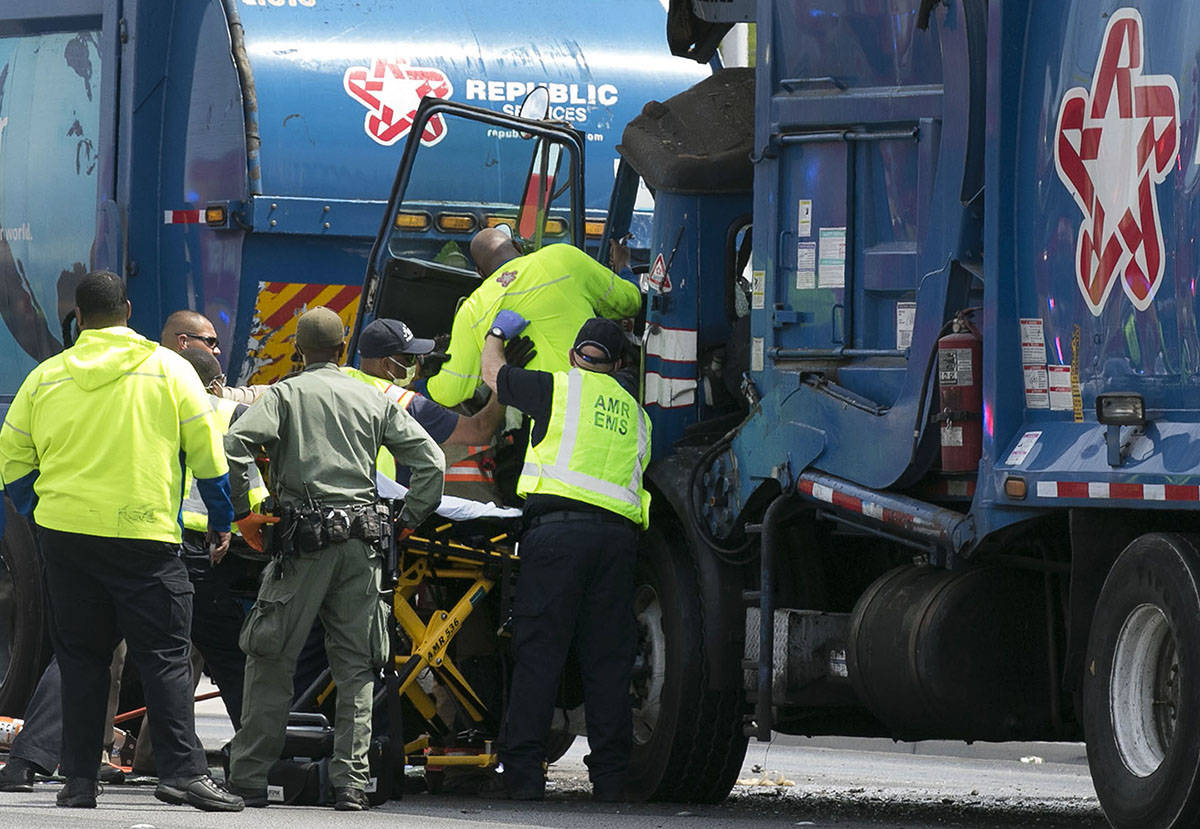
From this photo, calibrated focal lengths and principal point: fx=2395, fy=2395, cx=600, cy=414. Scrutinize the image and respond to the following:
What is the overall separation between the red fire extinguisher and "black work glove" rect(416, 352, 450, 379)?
291 cm

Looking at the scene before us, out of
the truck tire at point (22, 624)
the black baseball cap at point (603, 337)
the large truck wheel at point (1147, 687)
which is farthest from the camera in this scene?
the truck tire at point (22, 624)

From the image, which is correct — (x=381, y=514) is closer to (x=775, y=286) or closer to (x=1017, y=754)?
(x=775, y=286)

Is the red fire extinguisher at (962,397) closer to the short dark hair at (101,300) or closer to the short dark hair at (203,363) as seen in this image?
the short dark hair at (101,300)

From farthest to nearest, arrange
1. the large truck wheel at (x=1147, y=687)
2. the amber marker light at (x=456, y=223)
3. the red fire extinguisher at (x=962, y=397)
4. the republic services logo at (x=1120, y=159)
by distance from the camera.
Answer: the amber marker light at (x=456, y=223), the red fire extinguisher at (x=962, y=397), the republic services logo at (x=1120, y=159), the large truck wheel at (x=1147, y=687)

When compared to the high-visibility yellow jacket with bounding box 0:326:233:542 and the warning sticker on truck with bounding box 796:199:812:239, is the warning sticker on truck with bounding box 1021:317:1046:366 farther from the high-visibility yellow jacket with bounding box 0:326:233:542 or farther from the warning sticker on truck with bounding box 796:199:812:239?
the high-visibility yellow jacket with bounding box 0:326:233:542

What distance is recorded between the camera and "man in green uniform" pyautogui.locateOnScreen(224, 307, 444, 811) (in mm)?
7801

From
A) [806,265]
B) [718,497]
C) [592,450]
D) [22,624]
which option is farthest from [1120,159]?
[22,624]

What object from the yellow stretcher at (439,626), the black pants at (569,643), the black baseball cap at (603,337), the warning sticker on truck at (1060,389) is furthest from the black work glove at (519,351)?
the warning sticker on truck at (1060,389)

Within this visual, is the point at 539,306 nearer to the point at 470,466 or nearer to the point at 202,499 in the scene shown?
the point at 470,466

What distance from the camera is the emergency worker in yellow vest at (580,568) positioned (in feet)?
27.4

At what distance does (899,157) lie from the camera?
7.57 m

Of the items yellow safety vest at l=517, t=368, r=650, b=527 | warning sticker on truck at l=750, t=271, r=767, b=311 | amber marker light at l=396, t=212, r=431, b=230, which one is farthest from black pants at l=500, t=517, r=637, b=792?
amber marker light at l=396, t=212, r=431, b=230

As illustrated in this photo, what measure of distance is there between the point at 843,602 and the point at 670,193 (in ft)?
5.29

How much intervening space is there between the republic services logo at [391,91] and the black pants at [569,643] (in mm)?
2526
